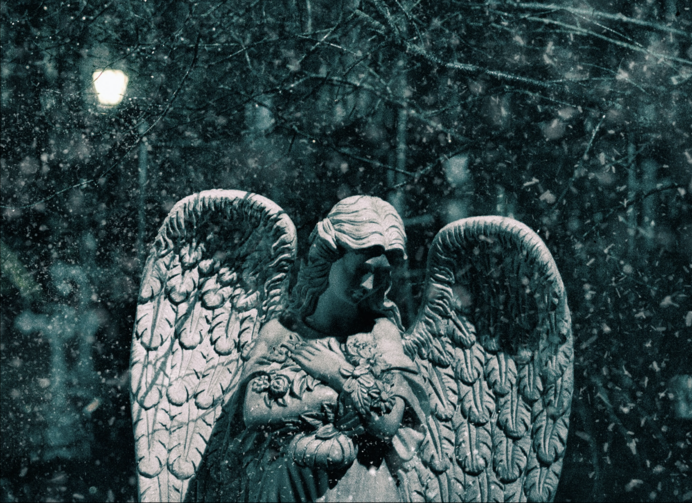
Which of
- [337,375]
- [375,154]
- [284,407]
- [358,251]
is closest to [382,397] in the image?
[337,375]

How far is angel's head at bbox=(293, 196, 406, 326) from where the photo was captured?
6.61ft

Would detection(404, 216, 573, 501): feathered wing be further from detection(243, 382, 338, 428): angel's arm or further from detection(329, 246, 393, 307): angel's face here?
detection(243, 382, 338, 428): angel's arm

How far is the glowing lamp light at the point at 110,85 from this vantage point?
2.47 meters

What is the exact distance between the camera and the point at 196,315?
2.23 m

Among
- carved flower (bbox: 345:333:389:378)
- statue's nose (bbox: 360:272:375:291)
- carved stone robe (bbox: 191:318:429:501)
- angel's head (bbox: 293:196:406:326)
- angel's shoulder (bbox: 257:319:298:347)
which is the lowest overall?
carved stone robe (bbox: 191:318:429:501)

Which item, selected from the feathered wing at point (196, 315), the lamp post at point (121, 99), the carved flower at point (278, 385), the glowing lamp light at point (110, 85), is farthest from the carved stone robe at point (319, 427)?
the glowing lamp light at point (110, 85)

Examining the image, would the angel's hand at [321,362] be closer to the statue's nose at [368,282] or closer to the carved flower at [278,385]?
the carved flower at [278,385]

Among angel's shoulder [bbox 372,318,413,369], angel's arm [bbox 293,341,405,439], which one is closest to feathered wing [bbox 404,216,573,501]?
angel's shoulder [bbox 372,318,413,369]

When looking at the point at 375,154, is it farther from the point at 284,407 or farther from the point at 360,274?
the point at 284,407

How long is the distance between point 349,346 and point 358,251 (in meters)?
0.25

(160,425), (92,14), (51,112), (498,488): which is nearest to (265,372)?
(160,425)

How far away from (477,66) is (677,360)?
105cm

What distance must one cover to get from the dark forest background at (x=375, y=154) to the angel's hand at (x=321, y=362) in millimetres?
450

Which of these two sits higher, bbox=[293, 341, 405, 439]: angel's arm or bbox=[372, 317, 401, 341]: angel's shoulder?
bbox=[372, 317, 401, 341]: angel's shoulder
